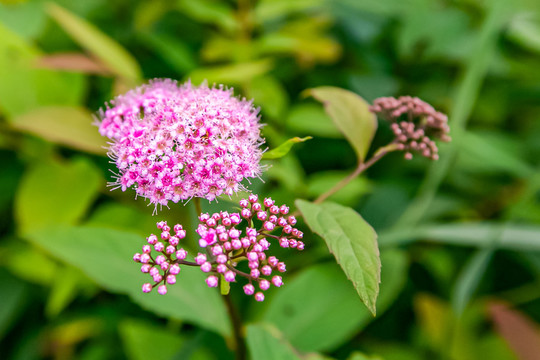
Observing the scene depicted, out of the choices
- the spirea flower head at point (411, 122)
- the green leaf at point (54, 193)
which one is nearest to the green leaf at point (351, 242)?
the spirea flower head at point (411, 122)

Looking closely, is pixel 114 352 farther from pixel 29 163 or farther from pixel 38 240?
pixel 29 163

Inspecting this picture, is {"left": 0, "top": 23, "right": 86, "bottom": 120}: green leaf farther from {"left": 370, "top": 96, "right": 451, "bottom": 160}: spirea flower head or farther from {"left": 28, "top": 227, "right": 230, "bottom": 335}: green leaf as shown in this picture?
{"left": 370, "top": 96, "right": 451, "bottom": 160}: spirea flower head

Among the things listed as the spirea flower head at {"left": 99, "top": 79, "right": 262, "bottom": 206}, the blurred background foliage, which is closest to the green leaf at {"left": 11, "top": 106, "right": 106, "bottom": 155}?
the blurred background foliage

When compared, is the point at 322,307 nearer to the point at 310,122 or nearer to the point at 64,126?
the point at 310,122

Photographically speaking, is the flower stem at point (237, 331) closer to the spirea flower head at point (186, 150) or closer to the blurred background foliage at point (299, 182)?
the blurred background foliage at point (299, 182)

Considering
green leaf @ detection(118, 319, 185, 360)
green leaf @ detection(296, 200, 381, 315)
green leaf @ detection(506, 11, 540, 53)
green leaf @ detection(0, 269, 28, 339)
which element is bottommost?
green leaf @ detection(0, 269, 28, 339)

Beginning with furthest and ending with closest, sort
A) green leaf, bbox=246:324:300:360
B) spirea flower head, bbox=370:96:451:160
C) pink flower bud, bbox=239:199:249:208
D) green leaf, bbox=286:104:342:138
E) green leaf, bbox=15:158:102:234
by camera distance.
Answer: green leaf, bbox=286:104:342:138 → green leaf, bbox=15:158:102:234 → spirea flower head, bbox=370:96:451:160 → green leaf, bbox=246:324:300:360 → pink flower bud, bbox=239:199:249:208
